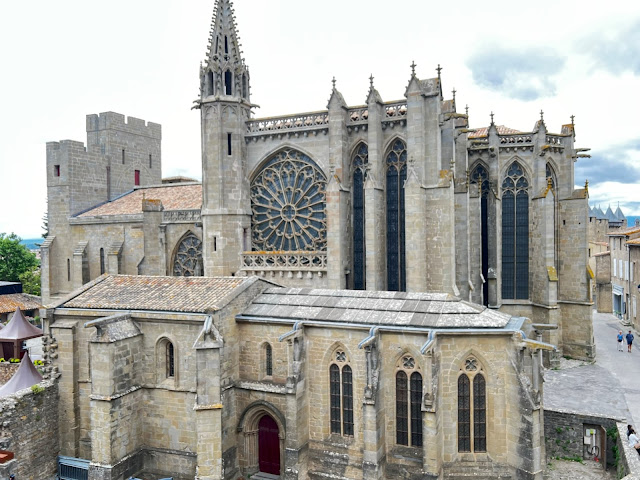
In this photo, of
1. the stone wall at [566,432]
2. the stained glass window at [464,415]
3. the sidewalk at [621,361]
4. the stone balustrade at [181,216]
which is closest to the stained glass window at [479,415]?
the stained glass window at [464,415]

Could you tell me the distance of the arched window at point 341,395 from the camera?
17219 millimetres

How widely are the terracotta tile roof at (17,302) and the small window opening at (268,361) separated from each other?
102 feet

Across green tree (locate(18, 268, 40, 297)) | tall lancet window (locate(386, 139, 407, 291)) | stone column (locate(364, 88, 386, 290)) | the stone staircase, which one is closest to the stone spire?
stone column (locate(364, 88, 386, 290))

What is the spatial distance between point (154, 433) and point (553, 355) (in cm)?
2092

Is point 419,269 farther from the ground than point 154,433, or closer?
farther from the ground

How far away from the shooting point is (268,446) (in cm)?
1844

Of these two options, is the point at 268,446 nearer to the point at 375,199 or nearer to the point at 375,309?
the point at 375,309

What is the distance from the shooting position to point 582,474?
1759cm

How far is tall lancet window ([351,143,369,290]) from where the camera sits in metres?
26.0

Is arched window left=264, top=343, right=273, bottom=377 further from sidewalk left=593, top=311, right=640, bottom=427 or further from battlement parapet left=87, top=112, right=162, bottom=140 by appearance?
battlement parapet left=87, top=112, right=162, bottom=140

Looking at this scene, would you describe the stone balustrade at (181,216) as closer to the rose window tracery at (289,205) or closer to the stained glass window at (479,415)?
the rose window tracery at (289,205)

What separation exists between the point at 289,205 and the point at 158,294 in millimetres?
10060

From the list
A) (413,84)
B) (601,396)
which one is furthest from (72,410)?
(601,396)

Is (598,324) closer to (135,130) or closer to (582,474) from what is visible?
(582,474)
